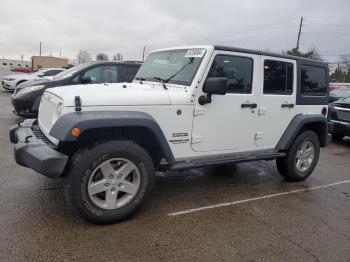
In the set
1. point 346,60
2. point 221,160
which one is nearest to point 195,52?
point 221,160

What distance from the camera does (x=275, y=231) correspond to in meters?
3.71

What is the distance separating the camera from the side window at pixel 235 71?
429 cm

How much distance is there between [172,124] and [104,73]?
5.21 meters

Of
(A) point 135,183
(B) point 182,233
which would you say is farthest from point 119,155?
(B) point 182,233

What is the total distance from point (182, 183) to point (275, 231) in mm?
1692

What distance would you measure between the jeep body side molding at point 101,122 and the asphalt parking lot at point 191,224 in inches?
37.1

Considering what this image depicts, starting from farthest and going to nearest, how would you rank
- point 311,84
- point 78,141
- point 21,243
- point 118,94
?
point 311,84, point 118,94, point 78,141, point 21,243

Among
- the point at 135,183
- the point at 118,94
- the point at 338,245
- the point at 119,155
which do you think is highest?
the point at 118,94

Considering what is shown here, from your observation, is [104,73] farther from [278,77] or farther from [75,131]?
[75,131]

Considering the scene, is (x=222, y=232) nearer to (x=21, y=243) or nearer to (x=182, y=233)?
(x=182, y=233)

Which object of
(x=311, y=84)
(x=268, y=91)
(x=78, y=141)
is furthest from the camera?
(x=311, y=84)

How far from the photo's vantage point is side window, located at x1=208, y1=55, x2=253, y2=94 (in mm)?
4289

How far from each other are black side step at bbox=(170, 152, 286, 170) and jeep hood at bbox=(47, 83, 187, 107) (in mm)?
745

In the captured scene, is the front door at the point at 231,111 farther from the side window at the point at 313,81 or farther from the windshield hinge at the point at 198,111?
the side window at the point at 313,81
